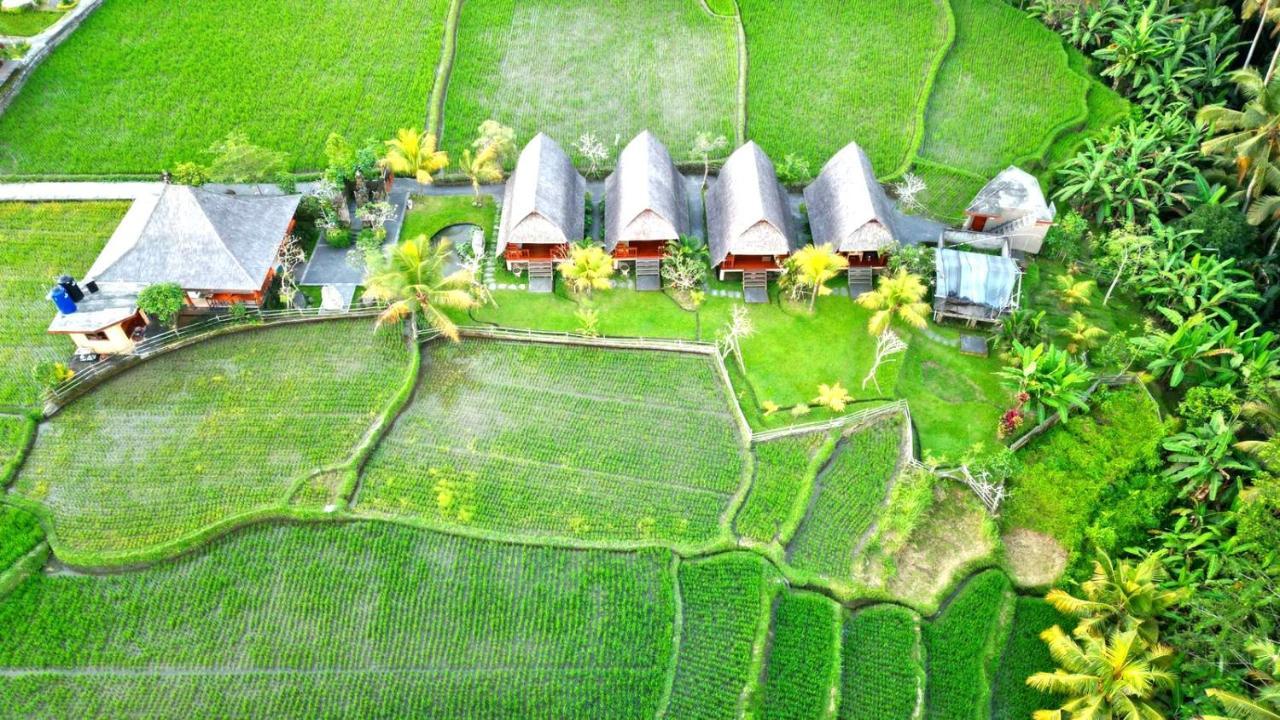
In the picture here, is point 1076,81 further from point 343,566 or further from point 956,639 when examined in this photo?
point 343,566

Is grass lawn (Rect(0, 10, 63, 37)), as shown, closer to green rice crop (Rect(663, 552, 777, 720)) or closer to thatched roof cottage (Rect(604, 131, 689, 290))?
thatched roof cottage (Rect(604, 131, 689, 290))

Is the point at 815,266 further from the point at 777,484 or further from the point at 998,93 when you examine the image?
the point at 998,93

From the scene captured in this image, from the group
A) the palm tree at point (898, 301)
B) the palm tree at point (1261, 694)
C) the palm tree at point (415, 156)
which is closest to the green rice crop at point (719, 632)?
the palm tree at point (898, 301)

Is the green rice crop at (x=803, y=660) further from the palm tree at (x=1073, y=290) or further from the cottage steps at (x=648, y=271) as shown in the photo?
the palm tree at (x=1073, y=290)

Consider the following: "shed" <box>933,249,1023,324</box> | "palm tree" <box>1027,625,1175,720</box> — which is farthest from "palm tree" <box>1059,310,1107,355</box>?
"palm tree" <box>1027,625,1175,720</box>

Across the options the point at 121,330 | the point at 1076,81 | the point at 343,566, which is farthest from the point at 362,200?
the point at 1076,81

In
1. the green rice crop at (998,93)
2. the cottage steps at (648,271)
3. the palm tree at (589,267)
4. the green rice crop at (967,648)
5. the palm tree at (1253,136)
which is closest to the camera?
the green rice crop at (967,648)

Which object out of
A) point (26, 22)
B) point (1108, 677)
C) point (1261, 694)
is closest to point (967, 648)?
point (1108, 677)
